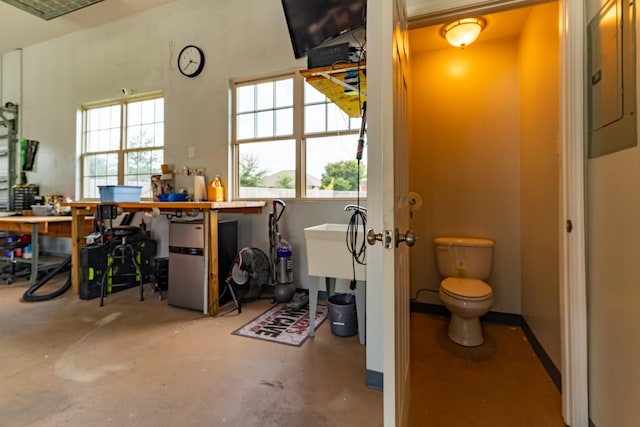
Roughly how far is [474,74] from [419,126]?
583 millimetres

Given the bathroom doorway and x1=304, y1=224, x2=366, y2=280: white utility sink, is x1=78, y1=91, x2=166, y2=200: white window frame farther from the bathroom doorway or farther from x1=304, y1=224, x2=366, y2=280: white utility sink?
the bathroom doorway

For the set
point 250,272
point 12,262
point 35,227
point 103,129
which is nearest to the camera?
point 250,272

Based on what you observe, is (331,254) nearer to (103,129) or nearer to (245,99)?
(245,99)

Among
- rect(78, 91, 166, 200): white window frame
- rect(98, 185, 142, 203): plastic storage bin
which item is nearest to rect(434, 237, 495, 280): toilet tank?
rect(98, 185, 142, 203): plastic storage bin

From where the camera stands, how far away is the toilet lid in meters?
1.94

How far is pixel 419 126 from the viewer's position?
2639 mm

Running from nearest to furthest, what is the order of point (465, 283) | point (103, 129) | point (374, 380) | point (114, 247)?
point (374, 380), point (465, 283), point (114, 247), point (103, 129)

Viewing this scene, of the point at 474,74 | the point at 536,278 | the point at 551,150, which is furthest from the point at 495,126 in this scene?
the point at 536,278

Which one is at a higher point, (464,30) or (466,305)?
(464,30)

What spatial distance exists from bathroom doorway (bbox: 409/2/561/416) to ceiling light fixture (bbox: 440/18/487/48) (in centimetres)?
9

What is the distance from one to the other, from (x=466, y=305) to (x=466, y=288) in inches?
5.9

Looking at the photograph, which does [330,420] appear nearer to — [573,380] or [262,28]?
[573,380]

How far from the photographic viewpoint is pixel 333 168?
2963mm

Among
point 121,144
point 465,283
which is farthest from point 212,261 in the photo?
point 121,144
